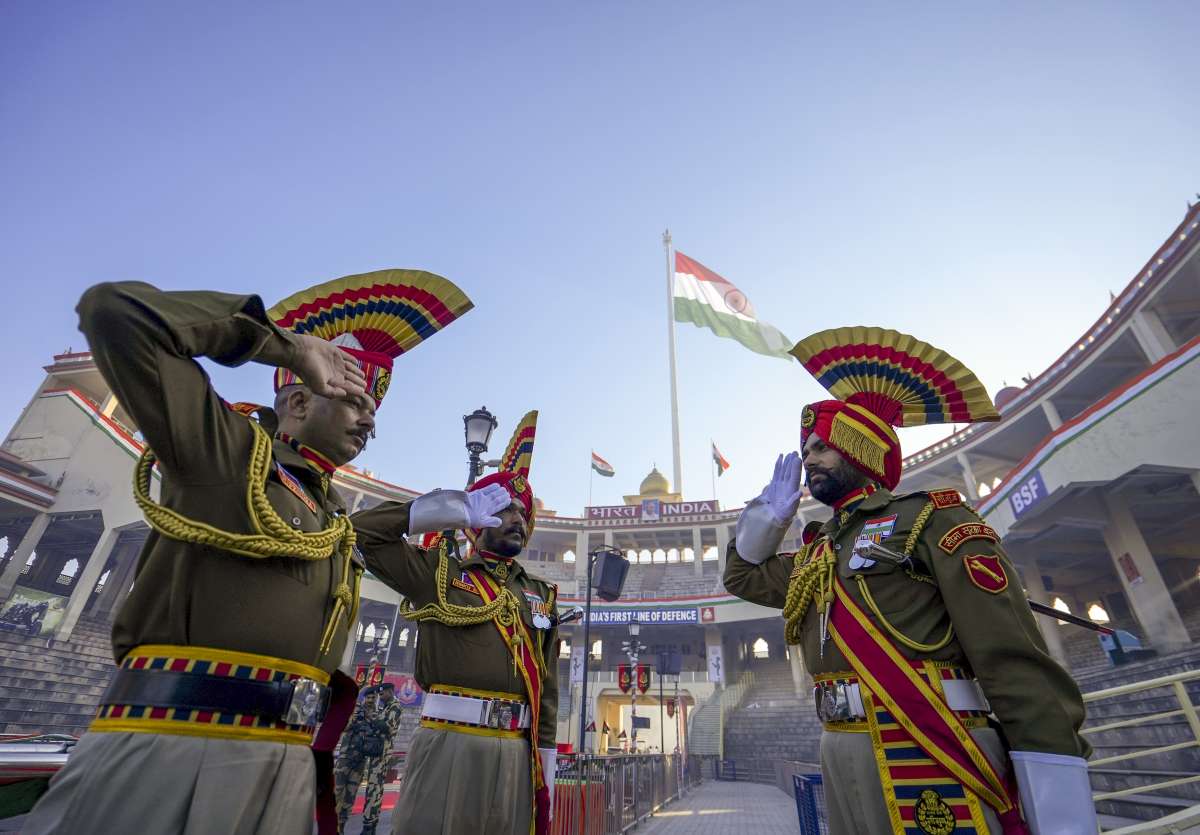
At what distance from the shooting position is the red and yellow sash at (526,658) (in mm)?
3709

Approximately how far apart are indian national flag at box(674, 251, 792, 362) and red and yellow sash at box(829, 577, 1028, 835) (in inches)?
→ 975

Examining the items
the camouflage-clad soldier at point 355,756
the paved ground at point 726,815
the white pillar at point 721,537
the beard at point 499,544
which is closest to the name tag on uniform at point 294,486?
the beard at point 499,544

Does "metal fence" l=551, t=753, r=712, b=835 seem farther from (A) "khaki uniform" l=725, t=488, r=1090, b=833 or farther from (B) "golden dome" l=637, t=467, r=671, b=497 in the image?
(B) "golden dome" l=637, t=467, r=671, b=497

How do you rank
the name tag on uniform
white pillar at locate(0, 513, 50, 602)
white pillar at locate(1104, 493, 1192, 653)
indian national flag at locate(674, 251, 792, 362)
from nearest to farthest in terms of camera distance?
the name tag on uniform → white pillar at locate(1104, 493, 1192, 653) → white pillar at locate(0, 513, 50, 602) → indian national flag at locate(674, 251, 792, 362)

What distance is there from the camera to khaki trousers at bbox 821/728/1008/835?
2.43 meters

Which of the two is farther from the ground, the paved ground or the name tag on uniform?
the name tag on uniform

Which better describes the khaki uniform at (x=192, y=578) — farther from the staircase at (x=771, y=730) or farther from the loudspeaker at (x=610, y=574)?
the staircase at (x=771, y=730)

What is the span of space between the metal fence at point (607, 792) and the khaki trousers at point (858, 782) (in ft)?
15.0

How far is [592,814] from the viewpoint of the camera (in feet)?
25.6

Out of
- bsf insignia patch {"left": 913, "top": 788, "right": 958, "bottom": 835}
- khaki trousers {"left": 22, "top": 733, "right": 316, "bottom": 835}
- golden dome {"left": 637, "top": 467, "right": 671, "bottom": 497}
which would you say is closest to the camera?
khaki trousers {"left": 22, "top": 733, "right": 316, "bottom": 835}

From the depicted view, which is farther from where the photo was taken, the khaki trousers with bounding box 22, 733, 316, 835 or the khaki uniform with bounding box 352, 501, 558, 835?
the khaki uniform with bounding box 352, 501, 558, 835

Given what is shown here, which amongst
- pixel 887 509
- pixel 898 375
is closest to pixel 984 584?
pixel 887 509

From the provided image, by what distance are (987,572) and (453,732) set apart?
298 cm

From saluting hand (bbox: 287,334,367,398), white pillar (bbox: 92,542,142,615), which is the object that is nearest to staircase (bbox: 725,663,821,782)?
saluting hand (bbox: 287,334,367,398)
